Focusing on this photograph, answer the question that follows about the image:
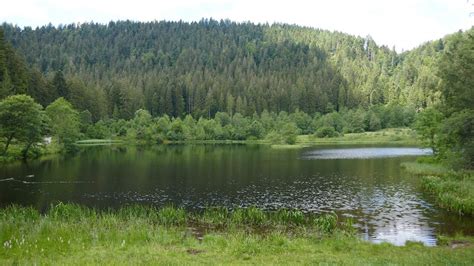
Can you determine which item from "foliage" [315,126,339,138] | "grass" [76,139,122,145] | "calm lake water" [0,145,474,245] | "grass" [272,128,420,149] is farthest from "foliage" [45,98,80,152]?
"foliage" [315,126,339,138]

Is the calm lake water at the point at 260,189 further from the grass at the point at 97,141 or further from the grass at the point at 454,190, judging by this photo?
the grass at the point at 97,141

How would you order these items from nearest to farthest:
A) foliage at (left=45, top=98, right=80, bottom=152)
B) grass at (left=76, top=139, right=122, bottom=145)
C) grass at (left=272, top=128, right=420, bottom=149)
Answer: foliage at (left=45, top=98, right=80, bottom=152)
grass at (left=76, top=139, right=122, bottom=145)
grass at (left=272, top=128, right=420, bottom=149)

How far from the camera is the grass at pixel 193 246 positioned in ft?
55.0

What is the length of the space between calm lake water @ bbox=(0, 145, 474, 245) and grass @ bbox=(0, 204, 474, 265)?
458 centimetres

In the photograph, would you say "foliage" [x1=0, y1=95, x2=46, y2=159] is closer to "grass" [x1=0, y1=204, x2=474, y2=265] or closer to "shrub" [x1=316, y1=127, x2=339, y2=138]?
"grass" [x1=0, y1=204, x2=474, y2=265]

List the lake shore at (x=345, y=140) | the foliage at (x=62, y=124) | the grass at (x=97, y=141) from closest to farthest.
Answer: the foliage at (x=62, y=124)
the grass at (x=97, y=141)
the lake shore at (x=345, y=140)

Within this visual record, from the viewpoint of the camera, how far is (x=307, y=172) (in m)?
60.1

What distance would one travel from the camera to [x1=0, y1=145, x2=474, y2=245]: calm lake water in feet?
101

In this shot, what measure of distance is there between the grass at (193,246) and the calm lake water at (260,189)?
4.58 meters

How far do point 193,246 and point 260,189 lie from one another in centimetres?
2570

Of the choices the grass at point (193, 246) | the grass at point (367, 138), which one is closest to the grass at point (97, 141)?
the grass at point (367, 138)

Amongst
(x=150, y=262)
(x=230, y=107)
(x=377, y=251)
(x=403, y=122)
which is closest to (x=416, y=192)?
(x=377, y=251)

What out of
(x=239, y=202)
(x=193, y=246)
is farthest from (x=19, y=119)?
(x=193, y=246)

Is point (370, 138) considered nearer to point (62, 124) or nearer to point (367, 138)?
point (367, 138)
